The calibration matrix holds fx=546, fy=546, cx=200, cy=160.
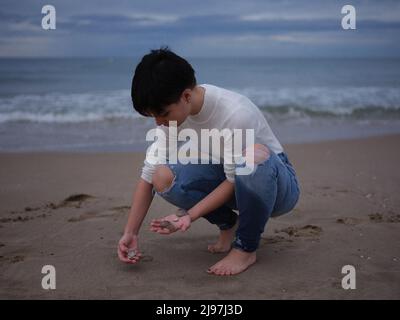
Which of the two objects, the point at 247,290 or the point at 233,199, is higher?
the point at 233,199

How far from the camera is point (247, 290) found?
215cm

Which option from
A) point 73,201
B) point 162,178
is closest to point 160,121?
point 162,178

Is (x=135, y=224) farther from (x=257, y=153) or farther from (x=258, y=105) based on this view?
(x=258, y=105)

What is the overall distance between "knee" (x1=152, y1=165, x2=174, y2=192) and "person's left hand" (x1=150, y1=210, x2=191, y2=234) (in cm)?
31

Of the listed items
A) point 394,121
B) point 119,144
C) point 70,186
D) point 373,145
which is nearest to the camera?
point 70,186

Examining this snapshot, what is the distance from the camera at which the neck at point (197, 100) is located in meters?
2.20

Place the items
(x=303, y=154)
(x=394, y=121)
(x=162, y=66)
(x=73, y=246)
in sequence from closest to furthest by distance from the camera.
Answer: (x=162, y=66), (x=73, y=246), (x=303, y=154), (x=394, y=121)

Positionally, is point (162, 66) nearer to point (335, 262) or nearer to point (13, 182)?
point (335, 262)

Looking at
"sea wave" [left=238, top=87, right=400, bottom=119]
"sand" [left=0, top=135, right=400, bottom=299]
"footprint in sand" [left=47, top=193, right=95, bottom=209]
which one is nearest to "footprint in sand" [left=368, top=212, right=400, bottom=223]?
"sand" [left=0, top=135, right=400, bottom=299]

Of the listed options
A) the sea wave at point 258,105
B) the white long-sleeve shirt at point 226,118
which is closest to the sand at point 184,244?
the white long-sleeve shirt at point 226,118

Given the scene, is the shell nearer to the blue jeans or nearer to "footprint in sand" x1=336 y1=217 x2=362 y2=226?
the blue jeans

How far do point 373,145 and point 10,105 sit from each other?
21.6ft

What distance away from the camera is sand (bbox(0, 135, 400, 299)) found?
2.17m

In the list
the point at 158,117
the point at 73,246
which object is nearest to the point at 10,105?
the point at 73,246
